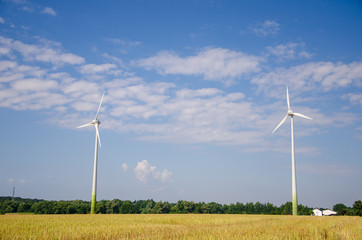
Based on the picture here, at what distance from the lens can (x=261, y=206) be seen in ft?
531

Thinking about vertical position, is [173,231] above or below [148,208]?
above

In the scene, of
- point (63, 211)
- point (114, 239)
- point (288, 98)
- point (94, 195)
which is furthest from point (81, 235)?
point (63, 211)

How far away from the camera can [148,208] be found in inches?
5162

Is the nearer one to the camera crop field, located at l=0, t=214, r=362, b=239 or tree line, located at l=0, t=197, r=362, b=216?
crop field, located at l=0, t=214, r=362, b=239

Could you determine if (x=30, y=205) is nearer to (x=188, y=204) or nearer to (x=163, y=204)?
(x=163, y=204)

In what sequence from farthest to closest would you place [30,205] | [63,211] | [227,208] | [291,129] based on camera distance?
1. [227,208]
2. [30,205]
3. [63,211]
4. [291,129]

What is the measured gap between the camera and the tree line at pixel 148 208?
9875 cm

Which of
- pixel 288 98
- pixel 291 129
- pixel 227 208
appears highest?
pixel 288 98

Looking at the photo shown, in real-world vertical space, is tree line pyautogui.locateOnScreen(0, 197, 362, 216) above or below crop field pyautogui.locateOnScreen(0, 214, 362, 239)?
below

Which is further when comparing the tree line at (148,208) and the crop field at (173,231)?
the tree line at (148,208)

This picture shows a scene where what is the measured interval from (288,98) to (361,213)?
5634 cm

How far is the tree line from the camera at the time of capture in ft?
324

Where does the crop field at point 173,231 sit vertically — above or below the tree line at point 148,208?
above

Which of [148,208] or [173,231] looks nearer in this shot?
[173,231]
